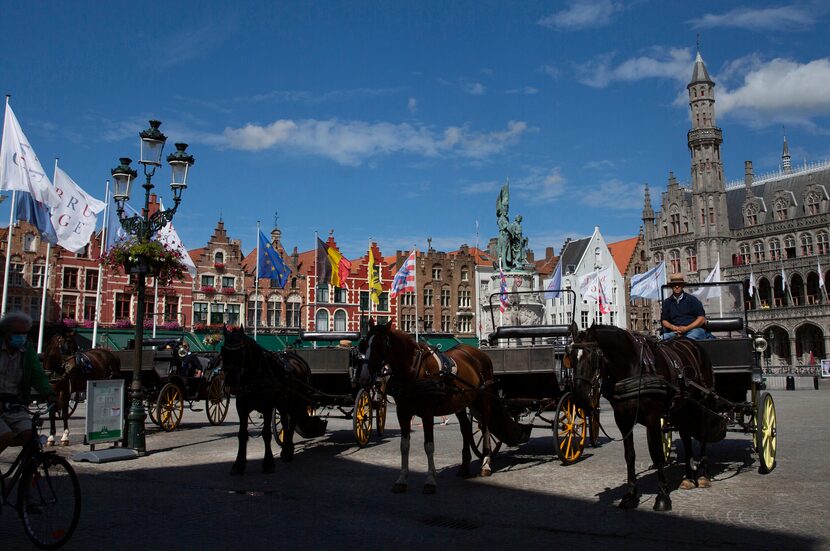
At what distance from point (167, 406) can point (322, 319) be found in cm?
4126

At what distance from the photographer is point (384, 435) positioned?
50.4 ft

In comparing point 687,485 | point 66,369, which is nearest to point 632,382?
point 687,485

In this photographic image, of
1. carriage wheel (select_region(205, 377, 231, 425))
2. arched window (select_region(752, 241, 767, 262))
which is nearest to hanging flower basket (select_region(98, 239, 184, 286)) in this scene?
carriage wheel (select_region(205, 377, 231, 425))

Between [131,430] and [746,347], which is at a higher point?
[746,347]

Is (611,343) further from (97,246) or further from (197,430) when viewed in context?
(97,246)

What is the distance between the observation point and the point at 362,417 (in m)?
12.9

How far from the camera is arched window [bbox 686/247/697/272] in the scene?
2717 inches

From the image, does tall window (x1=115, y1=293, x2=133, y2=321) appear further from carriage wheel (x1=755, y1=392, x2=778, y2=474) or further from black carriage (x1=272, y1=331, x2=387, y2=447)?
carriage wheel (x1=755, y1=392, x2=778, y2=474)

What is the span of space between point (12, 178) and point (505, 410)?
58.5 feet

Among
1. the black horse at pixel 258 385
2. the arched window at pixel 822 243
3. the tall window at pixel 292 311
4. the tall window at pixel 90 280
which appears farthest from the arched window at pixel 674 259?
A: the black horse at pixel 258 385

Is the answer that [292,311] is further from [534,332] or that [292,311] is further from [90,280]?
[534,332]

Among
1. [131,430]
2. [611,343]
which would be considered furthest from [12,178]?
[611,343]

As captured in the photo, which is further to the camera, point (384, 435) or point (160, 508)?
point (384, 435)

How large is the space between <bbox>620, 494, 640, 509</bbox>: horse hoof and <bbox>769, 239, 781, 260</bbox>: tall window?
212 ft
